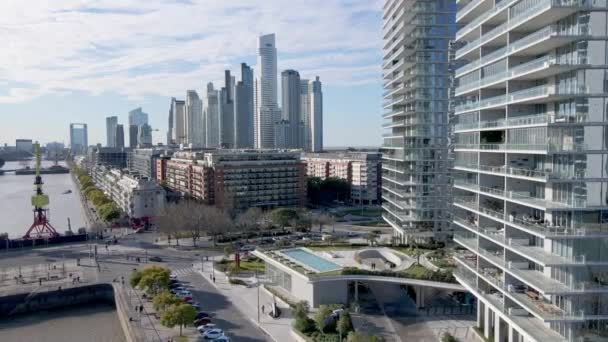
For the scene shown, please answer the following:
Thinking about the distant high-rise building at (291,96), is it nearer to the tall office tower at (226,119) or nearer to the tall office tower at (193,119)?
the tall office tower at (226,119)

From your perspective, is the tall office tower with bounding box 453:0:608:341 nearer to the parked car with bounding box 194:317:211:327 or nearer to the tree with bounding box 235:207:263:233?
the parked car with bounding box 194:317:211:327

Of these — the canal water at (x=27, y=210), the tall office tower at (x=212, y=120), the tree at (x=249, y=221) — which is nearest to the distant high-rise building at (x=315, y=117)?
the tall office tower at (x=212, y=120)

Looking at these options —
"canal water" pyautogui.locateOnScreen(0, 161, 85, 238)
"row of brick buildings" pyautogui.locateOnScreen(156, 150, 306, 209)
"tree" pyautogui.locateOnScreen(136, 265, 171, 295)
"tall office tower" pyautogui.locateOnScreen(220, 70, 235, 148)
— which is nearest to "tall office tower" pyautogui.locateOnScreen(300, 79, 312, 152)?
"tall office tower" pyautogui.locateOnScreen(220, 70, 235, 148)

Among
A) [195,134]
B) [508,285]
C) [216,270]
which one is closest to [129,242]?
[216,270]

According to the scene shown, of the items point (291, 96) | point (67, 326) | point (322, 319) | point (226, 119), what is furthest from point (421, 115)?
point (291, 96)

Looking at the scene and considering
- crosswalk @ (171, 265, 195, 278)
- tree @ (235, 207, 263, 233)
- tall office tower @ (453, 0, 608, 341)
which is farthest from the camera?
tree @ (235, 207, 263, 233)

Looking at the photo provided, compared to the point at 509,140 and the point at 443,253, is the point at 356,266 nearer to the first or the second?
the point at 443,253

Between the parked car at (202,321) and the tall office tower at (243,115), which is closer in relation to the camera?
the parked car at (202,321)

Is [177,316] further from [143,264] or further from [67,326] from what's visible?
[143,264]

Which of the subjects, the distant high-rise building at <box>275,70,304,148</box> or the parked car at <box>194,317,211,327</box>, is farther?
the distant high-rise building at <box>275,70,304,148</box>
